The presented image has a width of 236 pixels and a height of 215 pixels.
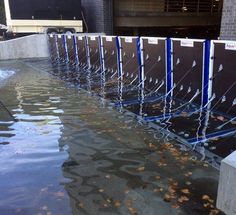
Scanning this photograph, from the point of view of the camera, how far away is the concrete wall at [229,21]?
9352 millimetres

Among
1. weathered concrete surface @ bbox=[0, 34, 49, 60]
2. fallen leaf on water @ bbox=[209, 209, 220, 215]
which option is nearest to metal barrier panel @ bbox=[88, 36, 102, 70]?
weathered concrete surface @ bbox=[0, 34, 49, 60]

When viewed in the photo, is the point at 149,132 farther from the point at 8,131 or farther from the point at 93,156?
the point at 8,131

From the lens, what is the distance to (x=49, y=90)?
33.6 feet

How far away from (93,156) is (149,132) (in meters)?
1.41

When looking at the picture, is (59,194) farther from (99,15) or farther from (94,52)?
(99,15)

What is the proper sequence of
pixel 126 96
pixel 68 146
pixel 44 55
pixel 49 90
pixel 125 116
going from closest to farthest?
1. pixel 68 146
2. pixel 125 116
3. pixel 126 96
4. pixel 49 90
5. pixel 44 55

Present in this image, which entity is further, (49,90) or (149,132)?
(49,90)

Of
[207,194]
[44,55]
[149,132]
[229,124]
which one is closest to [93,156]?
[149,132]

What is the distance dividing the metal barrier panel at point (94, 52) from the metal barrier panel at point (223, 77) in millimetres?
6428

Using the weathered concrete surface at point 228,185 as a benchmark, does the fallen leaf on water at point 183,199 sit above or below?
below

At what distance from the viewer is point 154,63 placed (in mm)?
9383

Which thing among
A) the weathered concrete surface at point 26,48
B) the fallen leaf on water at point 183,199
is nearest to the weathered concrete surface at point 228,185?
the fallen leaf on water at point 183,199

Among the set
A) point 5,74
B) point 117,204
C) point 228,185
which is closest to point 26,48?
point 5,74

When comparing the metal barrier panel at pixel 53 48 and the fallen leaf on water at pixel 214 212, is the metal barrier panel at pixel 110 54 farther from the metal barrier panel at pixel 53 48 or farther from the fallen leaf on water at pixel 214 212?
the fallen leaf on water at pixel 214 212
